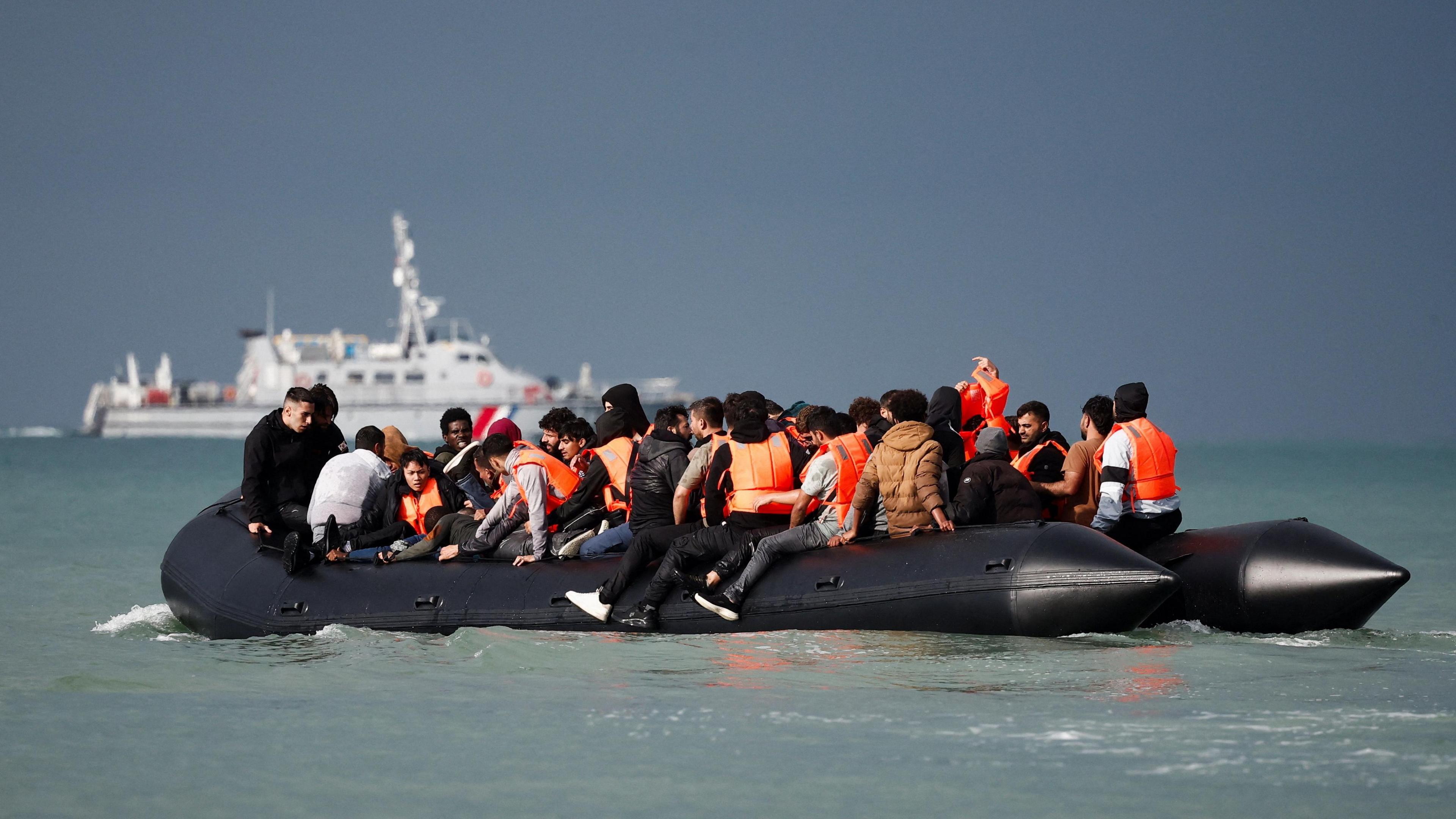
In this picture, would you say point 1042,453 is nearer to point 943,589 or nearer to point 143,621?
point 943,589

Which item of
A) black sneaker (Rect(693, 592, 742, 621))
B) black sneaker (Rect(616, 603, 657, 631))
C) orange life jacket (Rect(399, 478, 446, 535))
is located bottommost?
black sneaker (Rect(616, 603, 657, 631))

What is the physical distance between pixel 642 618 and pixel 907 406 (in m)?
2.05

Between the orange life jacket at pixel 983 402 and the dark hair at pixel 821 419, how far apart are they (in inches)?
53.8

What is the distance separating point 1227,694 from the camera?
698 centimetres

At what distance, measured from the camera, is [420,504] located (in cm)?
964

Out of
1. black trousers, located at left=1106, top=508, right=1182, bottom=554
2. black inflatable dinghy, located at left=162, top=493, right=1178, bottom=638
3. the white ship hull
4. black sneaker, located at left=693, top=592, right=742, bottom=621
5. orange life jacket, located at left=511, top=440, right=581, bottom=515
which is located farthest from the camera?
the white ship hull

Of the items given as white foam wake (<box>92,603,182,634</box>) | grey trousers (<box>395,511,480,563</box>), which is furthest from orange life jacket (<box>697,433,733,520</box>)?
white foam wake (<box>92,603,182,634</box>)

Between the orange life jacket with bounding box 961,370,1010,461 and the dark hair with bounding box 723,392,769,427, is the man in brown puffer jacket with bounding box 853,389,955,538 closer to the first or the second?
the dark hair with bounding box 723,392,769,427

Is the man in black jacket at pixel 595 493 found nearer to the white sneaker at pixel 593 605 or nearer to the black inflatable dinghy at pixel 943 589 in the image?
the black inflatable dinghy at pixel 943 589

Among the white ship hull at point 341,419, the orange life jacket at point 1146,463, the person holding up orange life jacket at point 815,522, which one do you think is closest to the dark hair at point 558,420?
the person holding up orange life jacket at point 815,522

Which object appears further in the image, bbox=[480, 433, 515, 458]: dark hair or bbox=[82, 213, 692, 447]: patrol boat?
bbox=[82, 213, 692, 447]: patrol boat

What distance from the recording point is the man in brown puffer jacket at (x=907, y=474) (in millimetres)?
8102

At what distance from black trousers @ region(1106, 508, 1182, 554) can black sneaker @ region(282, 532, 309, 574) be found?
5294 mm

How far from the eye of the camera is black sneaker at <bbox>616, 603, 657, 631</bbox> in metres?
8.48
